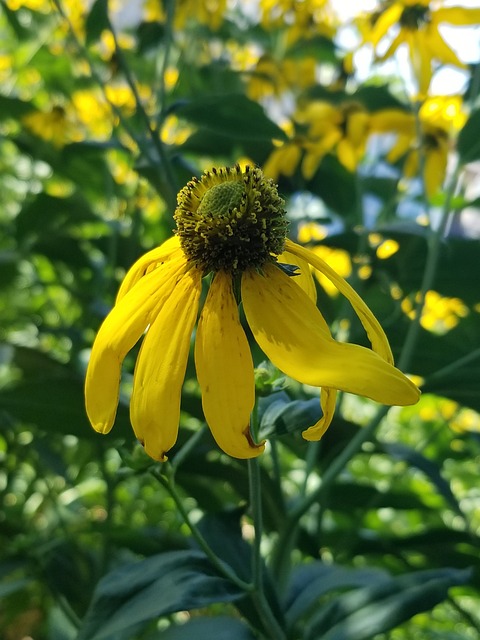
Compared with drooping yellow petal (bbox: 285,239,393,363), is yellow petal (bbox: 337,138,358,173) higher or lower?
lower

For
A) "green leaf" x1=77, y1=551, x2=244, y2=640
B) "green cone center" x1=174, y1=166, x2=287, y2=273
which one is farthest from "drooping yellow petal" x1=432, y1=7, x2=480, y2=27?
"green leaf" x1=77, y1=551, x2=244, y2=640

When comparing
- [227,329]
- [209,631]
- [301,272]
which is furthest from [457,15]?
[209,631]

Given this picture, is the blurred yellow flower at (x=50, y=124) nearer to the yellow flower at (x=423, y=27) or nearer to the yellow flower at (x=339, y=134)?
the yellow flower at (x=339, y=134)

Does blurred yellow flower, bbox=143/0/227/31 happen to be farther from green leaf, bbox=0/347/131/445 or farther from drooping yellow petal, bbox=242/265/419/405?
drooping yellow petal, bbox=242/265/419/405

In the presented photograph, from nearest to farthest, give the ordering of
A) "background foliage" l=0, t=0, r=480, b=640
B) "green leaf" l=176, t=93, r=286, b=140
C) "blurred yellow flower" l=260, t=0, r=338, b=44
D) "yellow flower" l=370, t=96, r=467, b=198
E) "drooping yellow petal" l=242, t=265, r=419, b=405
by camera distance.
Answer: "drooping yellow petal" l=242, t=265, r=419, b=405 < "background foliage" l=0, t=0, r=480, b=640 < "green leaf" l=176, t=93, r=286, b=140 < "yellow flower" l=370, t=96, r=467, b=198 < "blurred yellow flower" l=260, t=0, r=338, b=44

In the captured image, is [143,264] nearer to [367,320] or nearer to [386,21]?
[367,320]

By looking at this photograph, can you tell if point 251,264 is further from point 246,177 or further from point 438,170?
→ point 438,170
